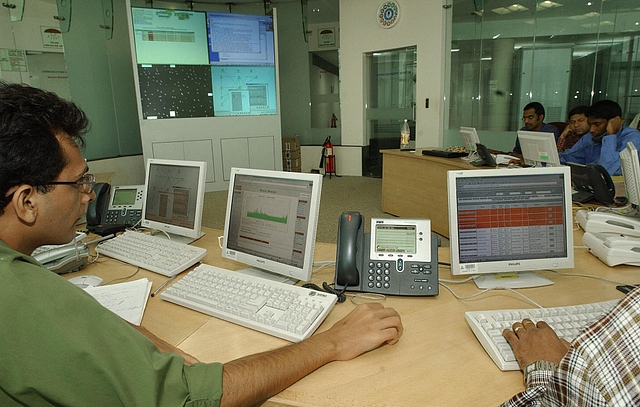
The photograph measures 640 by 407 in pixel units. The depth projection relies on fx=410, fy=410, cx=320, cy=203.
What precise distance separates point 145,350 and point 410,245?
92 cm

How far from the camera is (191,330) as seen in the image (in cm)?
121

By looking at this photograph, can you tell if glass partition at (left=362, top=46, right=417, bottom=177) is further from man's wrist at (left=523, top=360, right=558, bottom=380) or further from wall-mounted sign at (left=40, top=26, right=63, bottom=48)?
man's wrist at (left=523, top=360, right=558, bottom=380)

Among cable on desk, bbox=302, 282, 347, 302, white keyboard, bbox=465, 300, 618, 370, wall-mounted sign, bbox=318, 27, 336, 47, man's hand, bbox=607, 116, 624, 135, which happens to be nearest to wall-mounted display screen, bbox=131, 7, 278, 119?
wall-mounted sign, bbox=318, 27, 336, 47

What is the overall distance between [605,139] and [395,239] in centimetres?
308

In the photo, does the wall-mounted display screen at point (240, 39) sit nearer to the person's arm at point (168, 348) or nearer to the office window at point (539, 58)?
the office window at point (539, 58)

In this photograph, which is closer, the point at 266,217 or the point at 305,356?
the point at 305,356

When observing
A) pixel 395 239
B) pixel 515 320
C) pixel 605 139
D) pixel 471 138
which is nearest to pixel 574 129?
pixel 605 139

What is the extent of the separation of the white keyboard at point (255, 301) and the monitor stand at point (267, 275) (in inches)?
4.0

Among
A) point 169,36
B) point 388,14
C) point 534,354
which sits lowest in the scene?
point 534,354

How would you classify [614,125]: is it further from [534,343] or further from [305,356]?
[305,356]

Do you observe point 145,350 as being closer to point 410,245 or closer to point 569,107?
point 410,245

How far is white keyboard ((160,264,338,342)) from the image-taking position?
1.16m

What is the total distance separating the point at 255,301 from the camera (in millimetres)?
1268

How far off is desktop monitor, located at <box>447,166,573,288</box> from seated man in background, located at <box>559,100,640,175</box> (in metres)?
2.38
